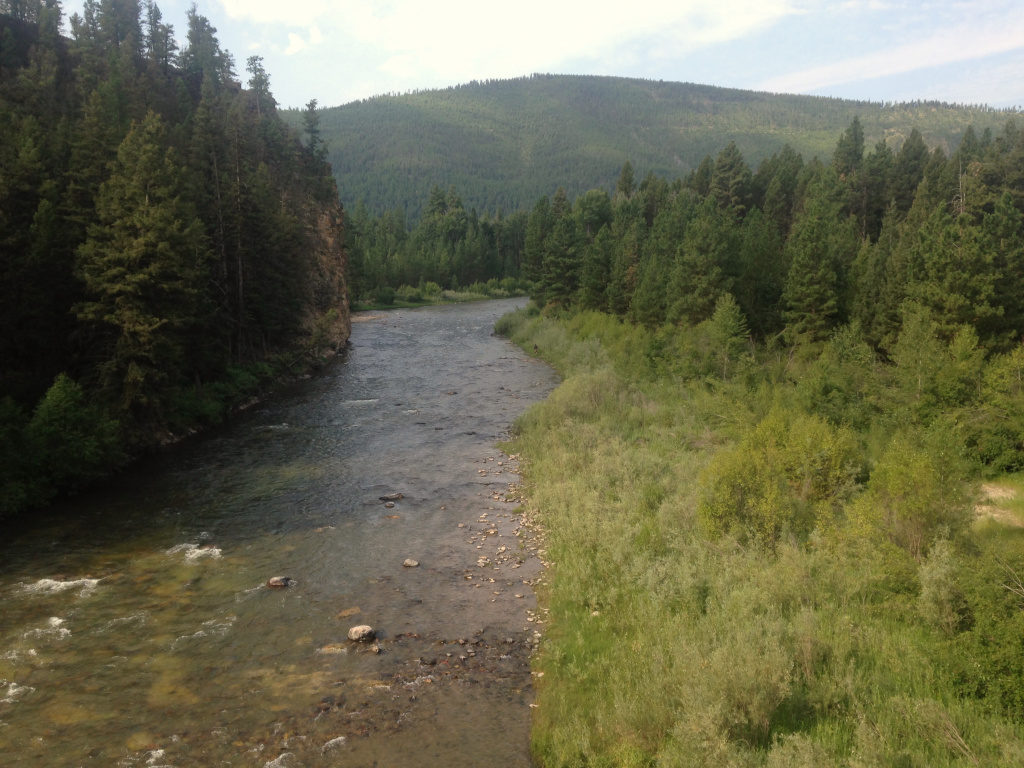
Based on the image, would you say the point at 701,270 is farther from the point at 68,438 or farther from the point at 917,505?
the point at 68,438

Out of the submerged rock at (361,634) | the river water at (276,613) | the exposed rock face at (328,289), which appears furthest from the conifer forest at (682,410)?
the submerged rock at (361,634)

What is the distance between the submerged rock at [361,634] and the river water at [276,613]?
7.1 inches

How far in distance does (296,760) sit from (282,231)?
4383 cm

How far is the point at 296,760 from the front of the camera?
451 inches

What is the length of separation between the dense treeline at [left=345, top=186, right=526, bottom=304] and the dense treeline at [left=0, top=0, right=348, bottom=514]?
173 ft

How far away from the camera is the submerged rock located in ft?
49.9

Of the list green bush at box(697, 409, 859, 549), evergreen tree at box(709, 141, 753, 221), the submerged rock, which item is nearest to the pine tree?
the submerged rock

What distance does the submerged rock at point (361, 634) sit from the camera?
15.2 m

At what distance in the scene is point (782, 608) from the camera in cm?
1351

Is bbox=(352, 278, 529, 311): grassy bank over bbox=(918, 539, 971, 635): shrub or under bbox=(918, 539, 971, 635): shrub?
over

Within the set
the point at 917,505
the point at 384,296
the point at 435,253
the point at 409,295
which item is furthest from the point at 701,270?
the point at 435,253

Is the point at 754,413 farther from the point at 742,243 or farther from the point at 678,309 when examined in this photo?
the point at 742,243

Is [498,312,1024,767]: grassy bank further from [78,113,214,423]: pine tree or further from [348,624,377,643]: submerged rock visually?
[78,113,214,423]: pine tree

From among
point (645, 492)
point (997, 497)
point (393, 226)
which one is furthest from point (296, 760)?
point (393, 226)
